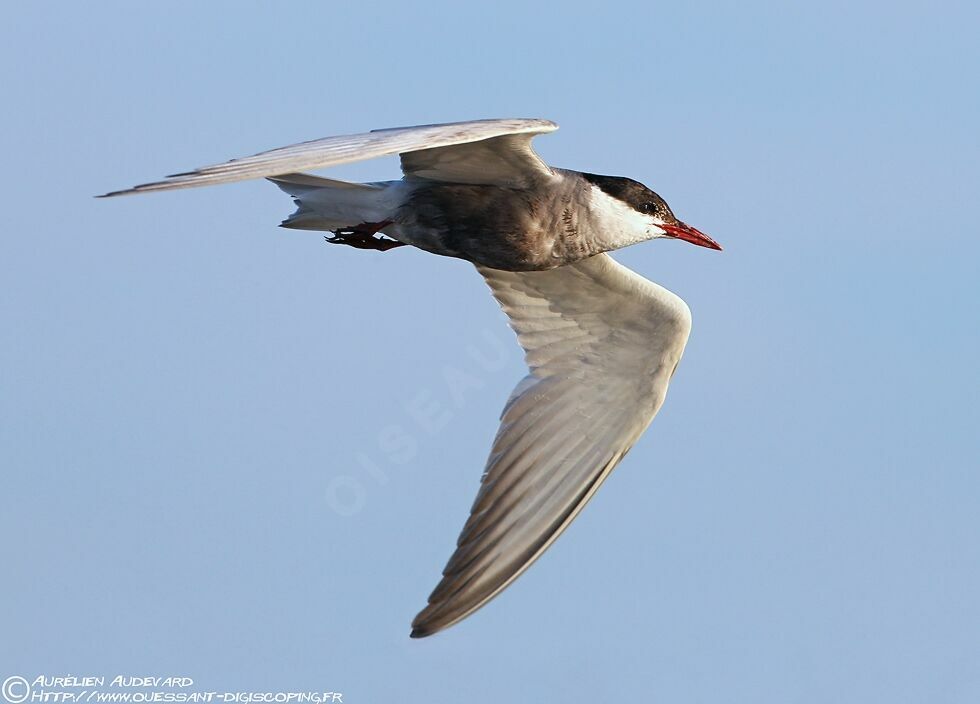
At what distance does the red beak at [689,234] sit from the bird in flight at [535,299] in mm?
12

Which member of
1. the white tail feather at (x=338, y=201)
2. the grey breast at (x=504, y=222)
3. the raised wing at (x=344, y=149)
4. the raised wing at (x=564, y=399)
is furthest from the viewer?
the raised wing at (x=564, y=399)

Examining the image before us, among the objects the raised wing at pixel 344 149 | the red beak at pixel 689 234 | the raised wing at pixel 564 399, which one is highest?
the raised wing at pixel 344 149

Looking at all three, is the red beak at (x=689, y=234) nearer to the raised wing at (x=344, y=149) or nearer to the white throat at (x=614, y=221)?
the white throat at (x=614, y=221)

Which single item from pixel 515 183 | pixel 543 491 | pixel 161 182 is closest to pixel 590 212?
pixel 515 183

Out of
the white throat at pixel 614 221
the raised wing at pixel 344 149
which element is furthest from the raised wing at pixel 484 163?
the raised wing at pixel 344 149

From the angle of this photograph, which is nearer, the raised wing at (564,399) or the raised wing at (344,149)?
the raised wing at (344,149)

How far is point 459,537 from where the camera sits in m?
12.6

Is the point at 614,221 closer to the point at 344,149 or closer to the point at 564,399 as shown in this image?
the point at 564,399

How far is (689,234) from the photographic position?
12672mm

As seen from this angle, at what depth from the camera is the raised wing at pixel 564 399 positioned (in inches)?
498

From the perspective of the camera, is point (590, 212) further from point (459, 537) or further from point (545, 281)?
point (459, 537)

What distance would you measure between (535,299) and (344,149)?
16.1ft

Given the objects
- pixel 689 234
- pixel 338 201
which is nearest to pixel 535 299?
pixel 689 234

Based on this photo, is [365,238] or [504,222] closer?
[504,222]
